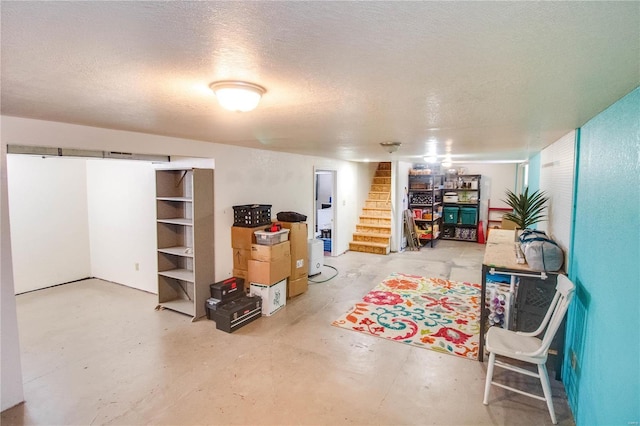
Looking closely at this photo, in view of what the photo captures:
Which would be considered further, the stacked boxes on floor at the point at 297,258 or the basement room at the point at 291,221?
the stacked boxes on floor at the point at 297,258

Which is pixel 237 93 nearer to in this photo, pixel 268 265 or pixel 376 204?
pixel 268 265

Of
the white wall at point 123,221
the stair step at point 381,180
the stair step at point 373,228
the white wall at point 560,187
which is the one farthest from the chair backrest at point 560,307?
the stair step at point 381,180

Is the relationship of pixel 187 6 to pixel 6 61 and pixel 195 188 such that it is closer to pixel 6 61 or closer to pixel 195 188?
pixel 6 61

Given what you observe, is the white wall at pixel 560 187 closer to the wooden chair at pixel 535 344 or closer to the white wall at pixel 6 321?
the wooden chair at pixel 535 344

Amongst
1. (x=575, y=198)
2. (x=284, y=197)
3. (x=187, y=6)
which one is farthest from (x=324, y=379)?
(x=284, y=197)

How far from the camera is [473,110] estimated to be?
2191 millimetres

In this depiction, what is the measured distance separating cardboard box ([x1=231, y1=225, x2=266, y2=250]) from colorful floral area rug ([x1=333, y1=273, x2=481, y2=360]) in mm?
1520

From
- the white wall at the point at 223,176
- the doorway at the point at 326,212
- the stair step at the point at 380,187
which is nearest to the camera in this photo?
the white wall at the point at 223,176

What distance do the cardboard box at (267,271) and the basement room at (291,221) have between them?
27 mm

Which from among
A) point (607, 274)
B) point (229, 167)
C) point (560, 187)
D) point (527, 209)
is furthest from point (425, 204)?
point (607, 274)

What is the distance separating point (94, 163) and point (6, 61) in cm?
469

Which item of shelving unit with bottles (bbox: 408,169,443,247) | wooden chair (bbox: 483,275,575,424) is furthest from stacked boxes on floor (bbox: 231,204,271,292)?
shelving unit with bottles (bbox: 408,169,443,247)

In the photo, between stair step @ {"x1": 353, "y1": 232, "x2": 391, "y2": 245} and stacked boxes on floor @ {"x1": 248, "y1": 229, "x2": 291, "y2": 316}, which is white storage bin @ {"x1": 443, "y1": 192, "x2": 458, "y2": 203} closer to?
stair step @ {"x1": 353, "y1": 232, "x2": 391, "y2": 245}

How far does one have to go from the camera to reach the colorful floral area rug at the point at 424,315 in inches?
136
